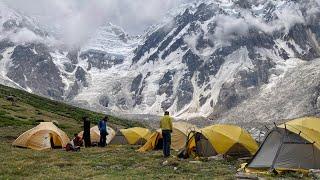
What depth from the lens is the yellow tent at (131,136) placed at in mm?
68188

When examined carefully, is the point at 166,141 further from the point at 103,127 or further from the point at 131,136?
the point at 131,136

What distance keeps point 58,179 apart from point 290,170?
13.1 meters

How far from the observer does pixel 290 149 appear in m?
33.6

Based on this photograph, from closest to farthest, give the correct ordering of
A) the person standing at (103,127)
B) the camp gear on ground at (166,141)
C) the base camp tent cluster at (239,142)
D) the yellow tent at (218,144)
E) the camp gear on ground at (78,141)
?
the base camp tent cluster at (239,142) → the camp gear on ground at (166,141) → the yellow tent at (218,144) → the camp gear on ground at (78,141) → the person standing at (103,127)

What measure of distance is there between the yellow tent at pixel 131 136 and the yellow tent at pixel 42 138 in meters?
12.4

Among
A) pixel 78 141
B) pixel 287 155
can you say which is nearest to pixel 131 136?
pixel 78 141

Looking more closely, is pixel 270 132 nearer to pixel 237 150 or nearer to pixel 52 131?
pixel 237 150

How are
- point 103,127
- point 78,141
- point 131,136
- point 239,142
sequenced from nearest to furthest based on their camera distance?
point 239,142, point 103,127, point 78,141, point 131,136

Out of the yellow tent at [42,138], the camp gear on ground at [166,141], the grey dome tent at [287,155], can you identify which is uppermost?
the yellow tent at [42,138]

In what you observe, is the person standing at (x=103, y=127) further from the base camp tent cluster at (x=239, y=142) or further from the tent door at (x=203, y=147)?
the tent door at (x=203, y=147)

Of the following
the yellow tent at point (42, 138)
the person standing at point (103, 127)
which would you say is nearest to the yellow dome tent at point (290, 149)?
the person standing at point (103, 127)

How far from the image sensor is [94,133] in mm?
69562

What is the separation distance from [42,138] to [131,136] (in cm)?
1632

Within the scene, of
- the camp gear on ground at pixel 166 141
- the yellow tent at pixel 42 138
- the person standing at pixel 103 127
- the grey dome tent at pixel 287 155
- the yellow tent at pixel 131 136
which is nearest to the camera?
the grey dome tent at pixel 287 155
